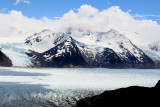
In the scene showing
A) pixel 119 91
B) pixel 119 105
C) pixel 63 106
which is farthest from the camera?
pixel 63 106

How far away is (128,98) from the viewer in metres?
38.9

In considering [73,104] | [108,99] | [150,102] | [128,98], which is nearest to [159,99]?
[150,102]

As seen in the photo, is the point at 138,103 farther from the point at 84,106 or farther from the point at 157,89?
the point at 84,106

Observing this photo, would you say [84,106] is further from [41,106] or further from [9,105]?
[9,105]

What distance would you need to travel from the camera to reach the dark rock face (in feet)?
119

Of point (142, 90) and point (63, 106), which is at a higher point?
point (142, 90)

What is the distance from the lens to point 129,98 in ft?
127

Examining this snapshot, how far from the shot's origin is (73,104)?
48.7 metres

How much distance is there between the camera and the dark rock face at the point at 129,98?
36.2m

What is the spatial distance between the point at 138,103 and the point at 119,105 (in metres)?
2.99

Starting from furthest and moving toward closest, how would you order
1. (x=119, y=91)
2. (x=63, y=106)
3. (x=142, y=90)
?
1. (x=63, y=106)
2. (x=119, y=91)
3. (x=142, y=90)

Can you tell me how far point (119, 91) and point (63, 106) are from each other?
37.2 ft

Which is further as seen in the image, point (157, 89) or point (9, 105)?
point (9, 105)

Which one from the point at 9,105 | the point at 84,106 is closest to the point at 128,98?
the point at 84,106
